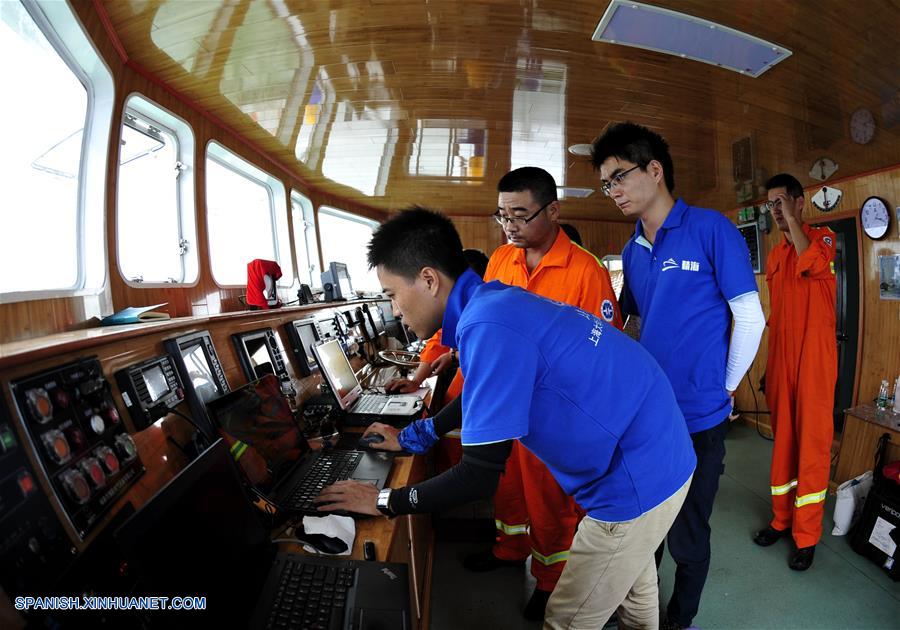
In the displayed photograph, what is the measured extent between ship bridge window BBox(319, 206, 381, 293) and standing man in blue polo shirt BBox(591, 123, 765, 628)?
4.14 metres

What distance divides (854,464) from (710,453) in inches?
87.5

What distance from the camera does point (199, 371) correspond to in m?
1.37

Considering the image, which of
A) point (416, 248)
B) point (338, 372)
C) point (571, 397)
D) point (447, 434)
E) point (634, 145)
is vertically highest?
point (634, 145)

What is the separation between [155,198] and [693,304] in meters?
2.82

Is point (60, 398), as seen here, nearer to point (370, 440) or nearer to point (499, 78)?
point (370, 440)

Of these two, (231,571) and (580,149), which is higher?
(580,149)

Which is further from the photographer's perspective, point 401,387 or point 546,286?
point 401,387

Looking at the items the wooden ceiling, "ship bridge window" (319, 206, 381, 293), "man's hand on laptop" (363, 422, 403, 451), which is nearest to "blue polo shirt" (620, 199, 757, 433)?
the wooden ceiling

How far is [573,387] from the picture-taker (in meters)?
0.95

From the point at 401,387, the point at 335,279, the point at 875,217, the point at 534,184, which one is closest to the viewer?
the point at 534,184

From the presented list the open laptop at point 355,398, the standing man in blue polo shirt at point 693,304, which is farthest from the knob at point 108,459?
the standing man in blue polo shirt at point 693,304

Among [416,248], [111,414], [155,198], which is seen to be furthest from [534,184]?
[155,198]

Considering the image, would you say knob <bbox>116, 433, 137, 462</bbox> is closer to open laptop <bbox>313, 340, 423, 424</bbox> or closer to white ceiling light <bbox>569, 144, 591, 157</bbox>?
open laptop <bbox>313, 340, 423, 424</bbox>

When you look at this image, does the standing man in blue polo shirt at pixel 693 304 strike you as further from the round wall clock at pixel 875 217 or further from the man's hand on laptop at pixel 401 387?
the round wall clock at pixel 875 217
